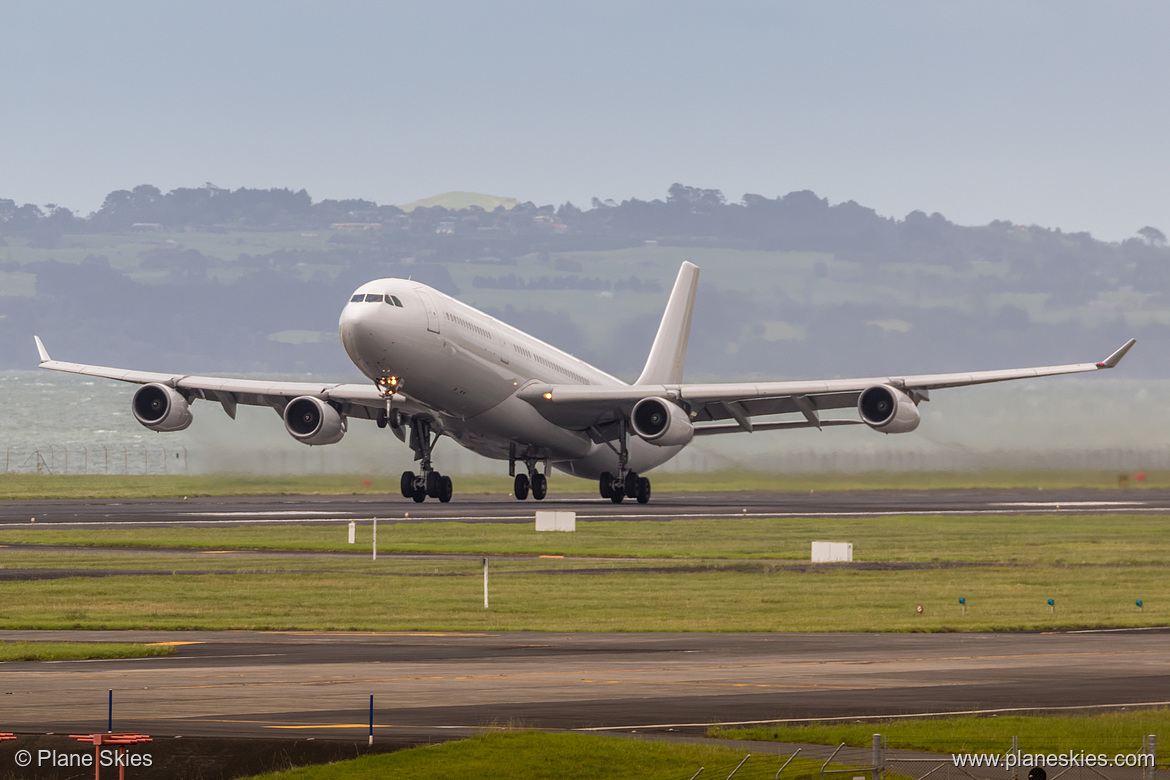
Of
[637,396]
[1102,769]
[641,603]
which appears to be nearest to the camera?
[1102,769]

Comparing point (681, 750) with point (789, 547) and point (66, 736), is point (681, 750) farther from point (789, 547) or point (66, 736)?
point (789, 547)

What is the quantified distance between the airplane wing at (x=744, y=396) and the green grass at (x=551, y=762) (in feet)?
159

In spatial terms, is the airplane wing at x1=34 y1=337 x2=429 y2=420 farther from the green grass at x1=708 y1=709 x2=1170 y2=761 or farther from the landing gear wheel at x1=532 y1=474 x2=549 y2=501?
the green grass at x1=708 y1=709 x2=1170 y2=761

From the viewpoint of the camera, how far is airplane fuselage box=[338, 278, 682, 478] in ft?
194

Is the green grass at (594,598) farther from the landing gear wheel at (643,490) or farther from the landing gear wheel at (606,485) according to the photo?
the landing gear wheel at (643,490)

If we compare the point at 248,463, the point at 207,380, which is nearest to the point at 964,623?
the point at 207,380

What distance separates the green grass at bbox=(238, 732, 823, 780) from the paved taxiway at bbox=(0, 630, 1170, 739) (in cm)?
146

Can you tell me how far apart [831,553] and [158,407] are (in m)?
31.6

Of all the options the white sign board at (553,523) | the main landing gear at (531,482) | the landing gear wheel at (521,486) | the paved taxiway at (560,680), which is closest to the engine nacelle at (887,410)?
the white sign board at (553,523)

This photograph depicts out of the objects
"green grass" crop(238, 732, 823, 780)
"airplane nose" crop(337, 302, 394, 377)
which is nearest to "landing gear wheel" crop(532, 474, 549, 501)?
"airplane nose" crop(337, 302, 394, 377)

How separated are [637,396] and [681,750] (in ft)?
166

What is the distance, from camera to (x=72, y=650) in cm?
3050

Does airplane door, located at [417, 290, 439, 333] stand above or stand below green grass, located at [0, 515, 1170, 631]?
above

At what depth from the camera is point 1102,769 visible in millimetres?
17547
